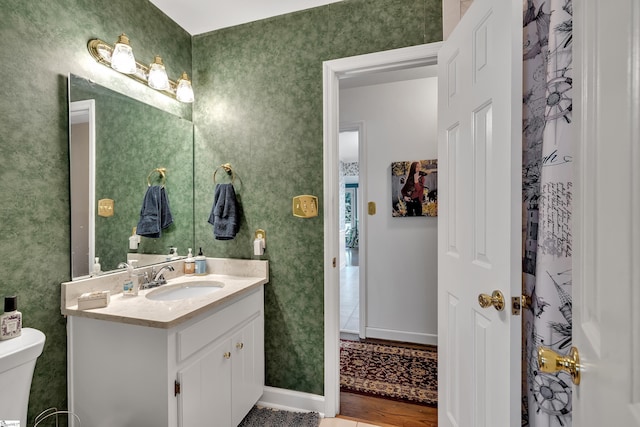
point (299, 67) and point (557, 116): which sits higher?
point (299, 67)

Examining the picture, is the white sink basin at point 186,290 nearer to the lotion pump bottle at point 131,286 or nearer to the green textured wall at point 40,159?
the lotion pump bottle at point 131,286

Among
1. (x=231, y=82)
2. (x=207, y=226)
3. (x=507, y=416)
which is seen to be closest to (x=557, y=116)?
(x=507, y=416)

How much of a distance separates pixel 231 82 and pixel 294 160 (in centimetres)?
72

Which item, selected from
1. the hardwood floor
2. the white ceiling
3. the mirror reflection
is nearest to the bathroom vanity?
the mirror reflection

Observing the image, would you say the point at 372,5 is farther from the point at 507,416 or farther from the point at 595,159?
the point at 507,416

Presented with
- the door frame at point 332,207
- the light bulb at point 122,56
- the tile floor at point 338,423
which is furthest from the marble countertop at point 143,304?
the light bulb at point 122,56

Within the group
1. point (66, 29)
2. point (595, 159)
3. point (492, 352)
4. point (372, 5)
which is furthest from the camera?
point (372, 5)

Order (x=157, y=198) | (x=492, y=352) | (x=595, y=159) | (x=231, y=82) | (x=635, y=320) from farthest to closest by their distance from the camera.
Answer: (x=231, y=82), (x=157, y=198), (x=492, y=352), (x=595, y=159), (x=635, y=320)

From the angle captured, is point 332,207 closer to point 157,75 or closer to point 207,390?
point 207,390

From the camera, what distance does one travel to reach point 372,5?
1750 millimetres

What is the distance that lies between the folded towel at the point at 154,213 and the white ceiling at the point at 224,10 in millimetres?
1121

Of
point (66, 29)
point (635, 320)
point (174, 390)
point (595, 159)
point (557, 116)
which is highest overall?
point (66, 29)

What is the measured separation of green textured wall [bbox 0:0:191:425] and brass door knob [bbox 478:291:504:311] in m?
1.77

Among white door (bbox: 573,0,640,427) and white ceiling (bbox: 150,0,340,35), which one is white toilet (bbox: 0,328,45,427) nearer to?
white door (bbox: 573,0,640,427)
